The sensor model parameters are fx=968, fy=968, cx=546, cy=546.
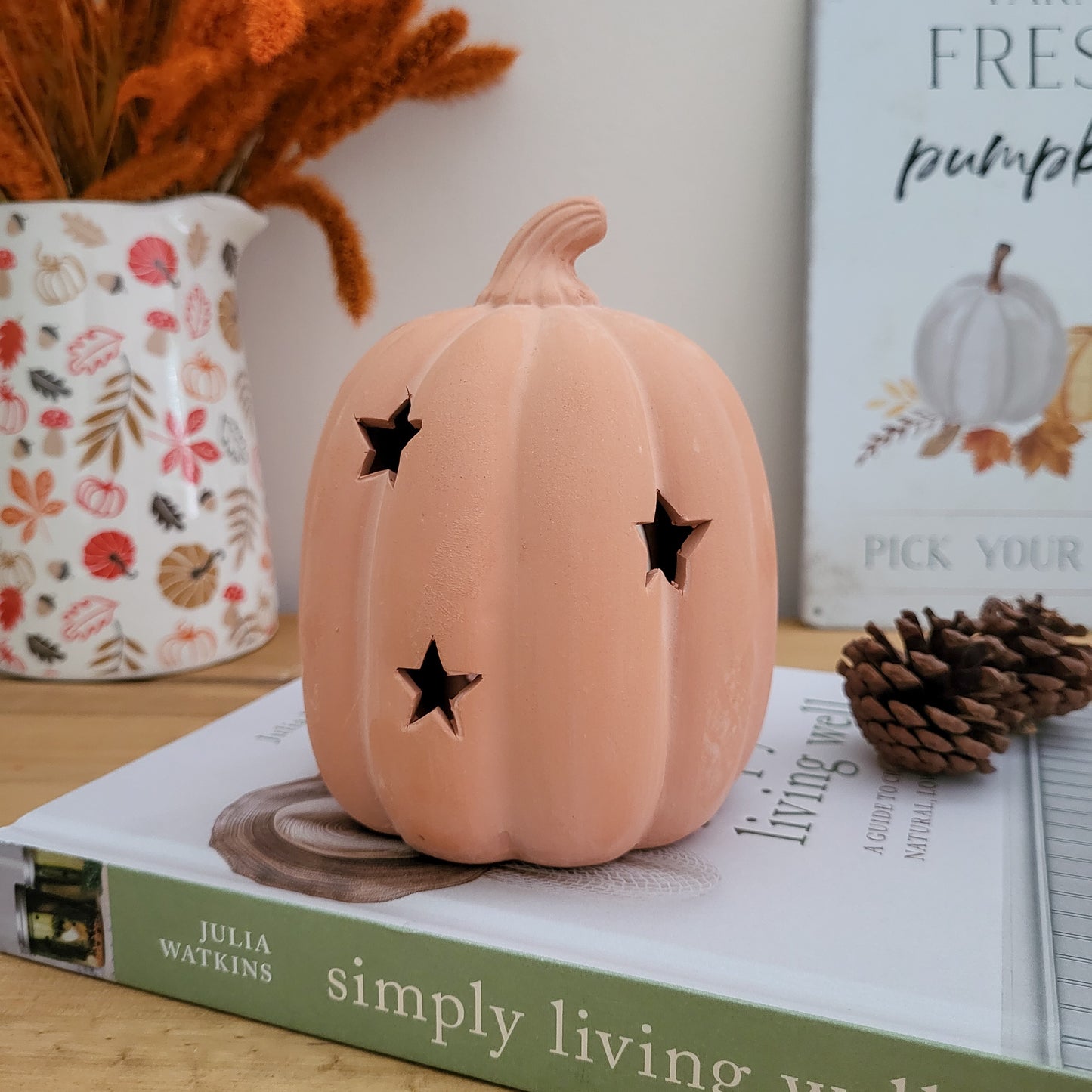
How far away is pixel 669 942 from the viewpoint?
31cm

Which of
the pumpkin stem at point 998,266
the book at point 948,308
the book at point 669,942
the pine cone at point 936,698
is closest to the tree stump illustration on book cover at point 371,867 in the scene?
the book at point 669,942

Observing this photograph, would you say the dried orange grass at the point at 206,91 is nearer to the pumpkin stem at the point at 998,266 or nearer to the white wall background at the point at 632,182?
the white wall background at the point at 632,182

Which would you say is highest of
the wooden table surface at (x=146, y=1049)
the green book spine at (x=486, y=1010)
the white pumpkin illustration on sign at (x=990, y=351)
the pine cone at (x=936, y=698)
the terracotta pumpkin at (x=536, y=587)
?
the white pumpkin illustration on sign at (x=990, y=351)

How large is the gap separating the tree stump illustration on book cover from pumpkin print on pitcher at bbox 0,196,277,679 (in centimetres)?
29

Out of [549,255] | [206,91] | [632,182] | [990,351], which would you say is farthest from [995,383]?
[206,91]

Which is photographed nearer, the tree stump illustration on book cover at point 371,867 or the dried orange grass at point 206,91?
the tree stump illustration on book cover at point 371,867

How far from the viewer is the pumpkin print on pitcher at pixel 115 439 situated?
612 mm

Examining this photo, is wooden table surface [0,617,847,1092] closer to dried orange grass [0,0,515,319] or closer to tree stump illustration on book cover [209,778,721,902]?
tree stump illustration on book cover [209,778,721,902]

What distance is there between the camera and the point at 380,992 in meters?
0.31

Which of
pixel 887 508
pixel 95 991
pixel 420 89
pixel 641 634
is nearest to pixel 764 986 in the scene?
pixel 641 634

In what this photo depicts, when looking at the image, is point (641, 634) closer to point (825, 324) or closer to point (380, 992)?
point (380, 992)

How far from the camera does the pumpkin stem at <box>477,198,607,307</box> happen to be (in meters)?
0.39

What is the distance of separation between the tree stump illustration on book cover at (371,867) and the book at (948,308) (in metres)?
0.43

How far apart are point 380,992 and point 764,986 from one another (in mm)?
122
